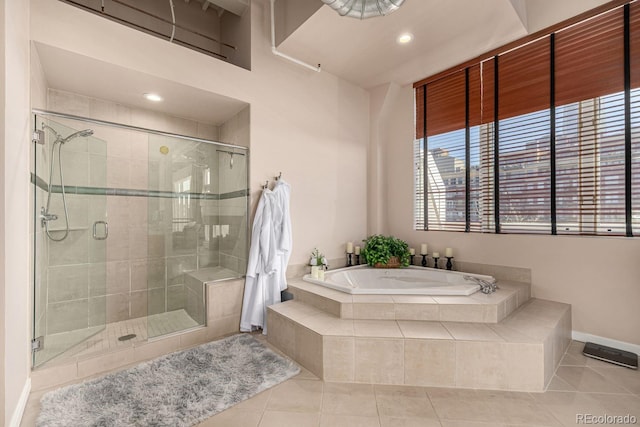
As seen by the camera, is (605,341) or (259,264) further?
(259,264)

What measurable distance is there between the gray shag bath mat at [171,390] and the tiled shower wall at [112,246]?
547 mm


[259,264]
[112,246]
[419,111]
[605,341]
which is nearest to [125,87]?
[112,246]

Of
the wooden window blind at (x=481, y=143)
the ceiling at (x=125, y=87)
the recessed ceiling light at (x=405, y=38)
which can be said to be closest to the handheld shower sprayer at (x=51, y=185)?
the ceiling at (x=125, y=87)

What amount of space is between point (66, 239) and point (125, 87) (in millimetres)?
1359

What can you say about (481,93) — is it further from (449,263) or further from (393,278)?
(393,278)

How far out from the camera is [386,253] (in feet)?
11.1

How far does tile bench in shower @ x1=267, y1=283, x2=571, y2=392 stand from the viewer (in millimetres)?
1839

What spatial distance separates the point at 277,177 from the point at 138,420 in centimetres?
217

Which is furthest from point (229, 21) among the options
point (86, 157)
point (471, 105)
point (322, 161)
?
point (471, 105)

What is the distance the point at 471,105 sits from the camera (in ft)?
10.6

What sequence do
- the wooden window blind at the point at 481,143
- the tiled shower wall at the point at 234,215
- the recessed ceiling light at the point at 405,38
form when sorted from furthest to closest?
the wooden window blind at the point at 481,143, the tiled shower wall at the point at 234,215, the recessed ceiling light at the point at 405,38

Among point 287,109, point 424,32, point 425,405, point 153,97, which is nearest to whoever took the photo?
point 425,405

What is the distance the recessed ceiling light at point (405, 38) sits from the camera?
2645 mm

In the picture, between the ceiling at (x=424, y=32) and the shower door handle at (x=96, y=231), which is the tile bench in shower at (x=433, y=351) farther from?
the ceiling at (x=424, y=32)
